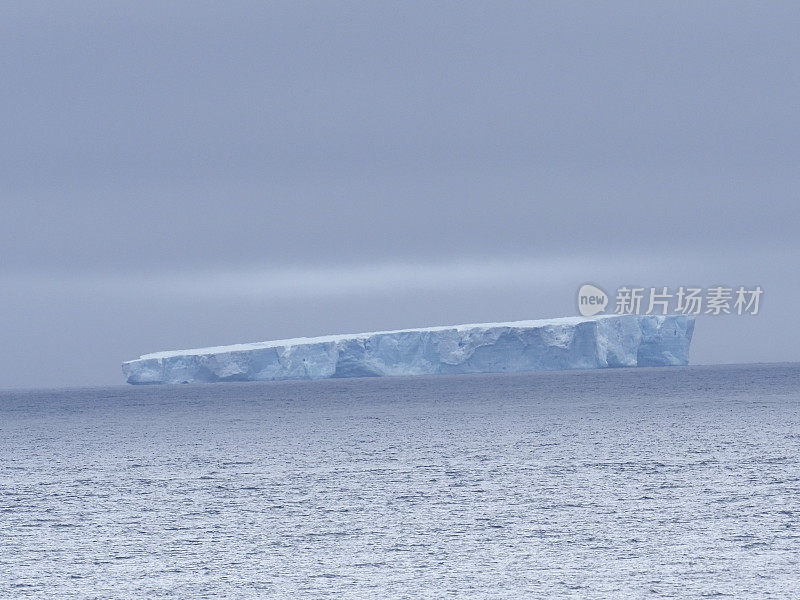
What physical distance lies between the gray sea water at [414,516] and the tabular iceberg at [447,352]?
173 feet

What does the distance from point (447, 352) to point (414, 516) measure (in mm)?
76392

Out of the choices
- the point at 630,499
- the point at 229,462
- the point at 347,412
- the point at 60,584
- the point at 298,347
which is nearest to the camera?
the point at 60,584

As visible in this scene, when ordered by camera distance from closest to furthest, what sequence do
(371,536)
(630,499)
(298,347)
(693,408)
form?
(371,536)
(630,499)
(693,408)
(298,347)

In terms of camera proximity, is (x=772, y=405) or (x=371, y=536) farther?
(x=772, y=405)

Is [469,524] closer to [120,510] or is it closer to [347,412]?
[120,510]

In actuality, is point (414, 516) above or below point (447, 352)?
below

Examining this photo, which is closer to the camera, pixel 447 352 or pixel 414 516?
pixel 414 516

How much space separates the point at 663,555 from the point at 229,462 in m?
19.0

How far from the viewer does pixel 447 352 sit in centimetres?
9538

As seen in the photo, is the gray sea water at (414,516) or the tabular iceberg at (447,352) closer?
the gray sea water at (414,516)

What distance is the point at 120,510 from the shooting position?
69.6 ft

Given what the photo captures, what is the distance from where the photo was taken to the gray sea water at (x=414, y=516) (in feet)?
44.6

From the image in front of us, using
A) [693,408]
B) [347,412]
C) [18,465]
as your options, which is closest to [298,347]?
[347,412]

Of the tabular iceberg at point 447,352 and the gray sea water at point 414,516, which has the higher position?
the tabular iceberg at point 447,352
